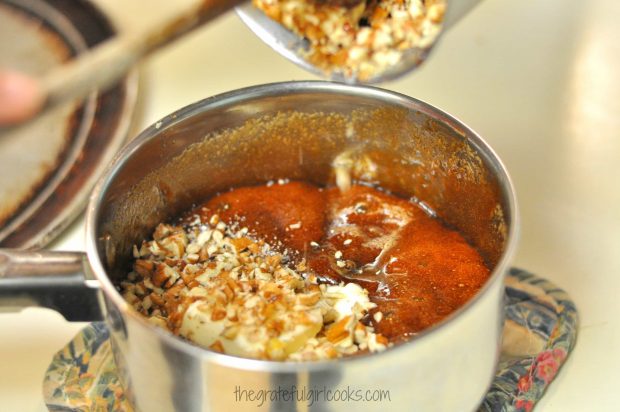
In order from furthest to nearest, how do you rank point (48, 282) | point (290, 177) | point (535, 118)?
point (535, 118) < point (290, 177) < point (48, 282)

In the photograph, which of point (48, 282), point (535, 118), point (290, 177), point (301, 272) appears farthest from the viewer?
point (535, 118)

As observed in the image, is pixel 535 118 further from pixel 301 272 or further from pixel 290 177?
pixel 301 272

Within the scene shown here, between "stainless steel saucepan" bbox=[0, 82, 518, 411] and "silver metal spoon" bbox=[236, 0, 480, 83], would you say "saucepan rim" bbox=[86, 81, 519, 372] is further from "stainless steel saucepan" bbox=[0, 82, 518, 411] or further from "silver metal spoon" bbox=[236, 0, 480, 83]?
"silver metal spoon" bbox=[236, 0, 480, 83]

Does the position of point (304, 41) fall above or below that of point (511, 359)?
above

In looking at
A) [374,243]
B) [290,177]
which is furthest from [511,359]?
[290,177]

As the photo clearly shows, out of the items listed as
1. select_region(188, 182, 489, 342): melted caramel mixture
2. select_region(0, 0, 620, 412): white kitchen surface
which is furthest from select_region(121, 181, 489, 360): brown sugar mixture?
select_region(0, 0, 620, 412): white kitchen surface

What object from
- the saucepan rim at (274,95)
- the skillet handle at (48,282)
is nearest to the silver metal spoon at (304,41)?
the saucepan rim at (274,95)

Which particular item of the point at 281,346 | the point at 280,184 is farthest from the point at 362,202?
the point at 281,346

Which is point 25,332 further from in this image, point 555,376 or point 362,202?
point 555,376
